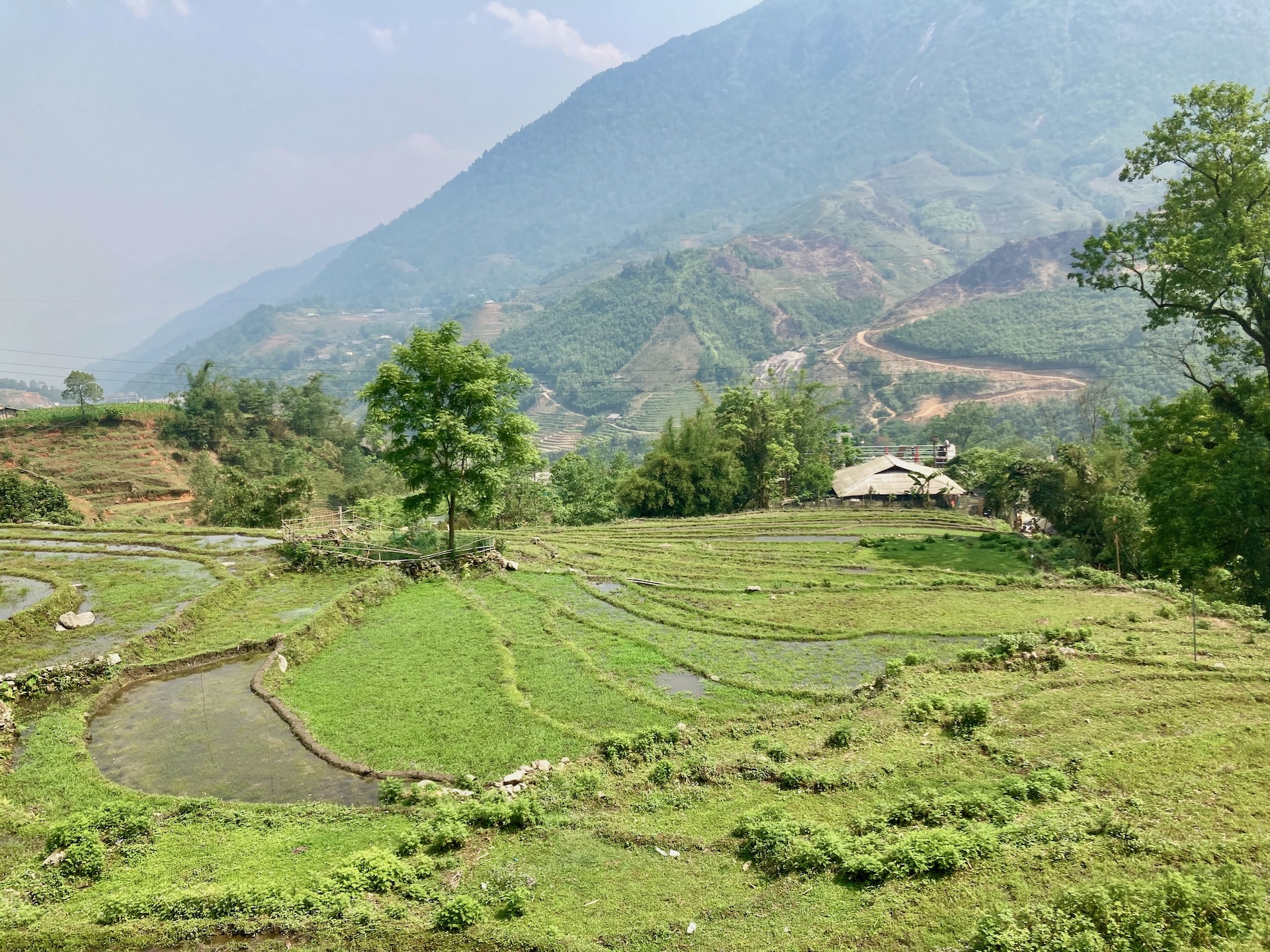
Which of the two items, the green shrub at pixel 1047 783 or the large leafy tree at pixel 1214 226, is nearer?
the green shrub at pixel 1047 783

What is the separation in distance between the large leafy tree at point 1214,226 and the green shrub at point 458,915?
27705 mm

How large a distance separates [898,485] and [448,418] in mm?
39312

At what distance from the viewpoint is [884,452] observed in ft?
274

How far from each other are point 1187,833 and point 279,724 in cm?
1693

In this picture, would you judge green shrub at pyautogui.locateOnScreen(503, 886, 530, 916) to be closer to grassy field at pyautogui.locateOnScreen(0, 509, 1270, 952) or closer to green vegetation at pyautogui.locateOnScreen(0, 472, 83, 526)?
grassy field at pyautogui.locateOnScreen(0, 509, 1270, 952)

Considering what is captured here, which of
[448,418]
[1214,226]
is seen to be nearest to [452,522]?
[448,418]

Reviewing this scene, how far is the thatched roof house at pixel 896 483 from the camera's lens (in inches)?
2021

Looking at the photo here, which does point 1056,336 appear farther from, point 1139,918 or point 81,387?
point 81,387

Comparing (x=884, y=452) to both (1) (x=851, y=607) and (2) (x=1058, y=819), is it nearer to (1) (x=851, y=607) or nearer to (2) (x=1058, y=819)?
(1) (x=851, y=607)

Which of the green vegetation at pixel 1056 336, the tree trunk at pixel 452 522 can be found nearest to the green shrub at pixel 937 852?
the tree trunk at pixel 452 522

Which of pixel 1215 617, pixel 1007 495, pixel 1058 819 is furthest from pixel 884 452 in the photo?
pixel 1058 819

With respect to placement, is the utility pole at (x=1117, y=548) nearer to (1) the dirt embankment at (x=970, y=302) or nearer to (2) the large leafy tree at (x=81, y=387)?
(2) the large leafy tree at (x=81, y=387)

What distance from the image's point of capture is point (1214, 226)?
2367cm

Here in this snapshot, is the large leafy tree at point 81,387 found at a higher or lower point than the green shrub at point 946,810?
higher
